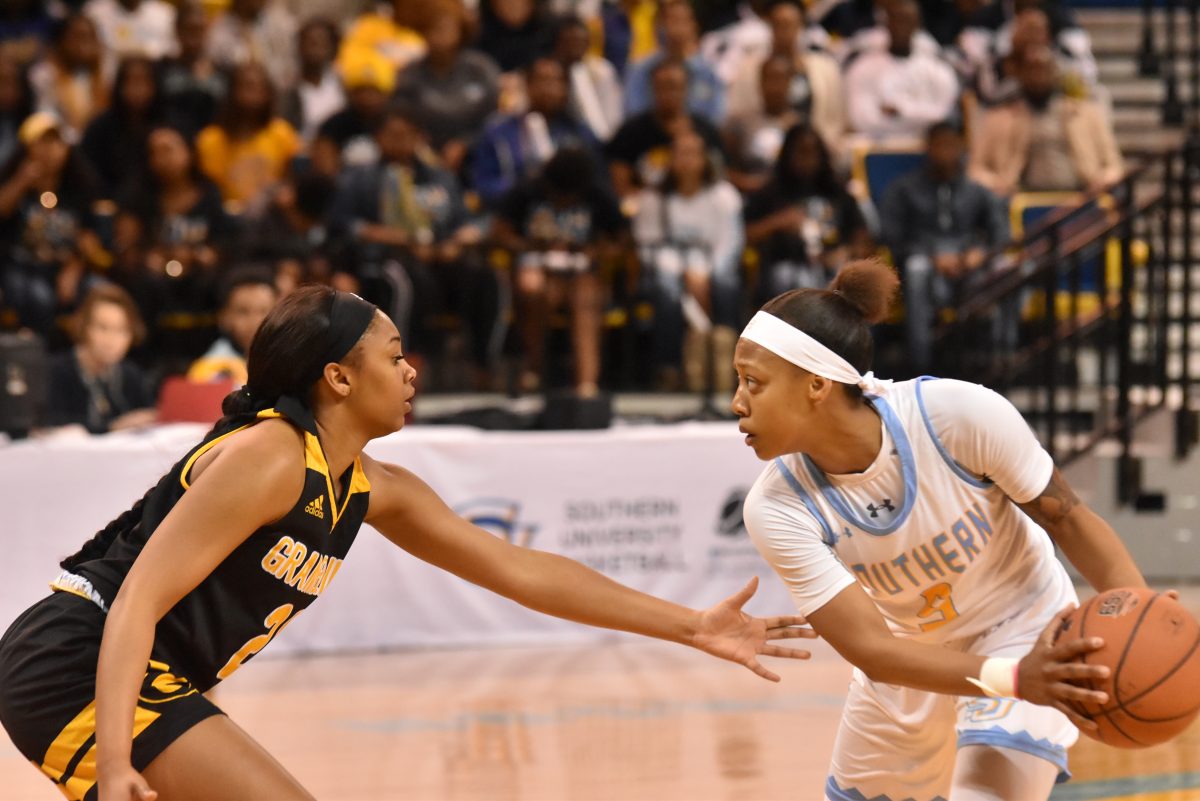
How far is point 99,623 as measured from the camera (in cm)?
311

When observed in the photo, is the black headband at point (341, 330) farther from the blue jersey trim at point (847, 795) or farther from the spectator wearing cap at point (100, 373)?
the spectator wearing cap at point (100, 373)

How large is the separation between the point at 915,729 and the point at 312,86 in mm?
7830

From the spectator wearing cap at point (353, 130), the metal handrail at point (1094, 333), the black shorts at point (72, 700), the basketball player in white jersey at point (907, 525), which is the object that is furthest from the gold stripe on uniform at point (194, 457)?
the spectator wearing cap at point (353, 130)

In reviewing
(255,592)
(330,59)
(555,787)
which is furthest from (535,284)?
(255,592)

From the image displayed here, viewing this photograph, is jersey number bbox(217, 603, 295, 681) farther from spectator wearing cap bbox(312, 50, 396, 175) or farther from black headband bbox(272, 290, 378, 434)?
spectator wearing cap bbox(312, 50, 396, 175)

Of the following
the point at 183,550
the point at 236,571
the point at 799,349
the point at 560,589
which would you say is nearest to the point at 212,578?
the point at 236,571

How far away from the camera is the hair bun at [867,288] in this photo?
11.6 ft

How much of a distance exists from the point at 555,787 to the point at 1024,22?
23.0 feet

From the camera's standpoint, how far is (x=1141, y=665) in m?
2.94

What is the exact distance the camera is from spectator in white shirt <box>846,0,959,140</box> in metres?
10.8

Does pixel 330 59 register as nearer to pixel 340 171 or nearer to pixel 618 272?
pixel 340 171

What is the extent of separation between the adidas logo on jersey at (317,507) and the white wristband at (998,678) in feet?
4.13

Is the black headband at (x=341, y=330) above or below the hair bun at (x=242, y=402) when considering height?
above

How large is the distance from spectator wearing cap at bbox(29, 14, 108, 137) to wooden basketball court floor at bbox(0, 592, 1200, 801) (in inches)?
175
